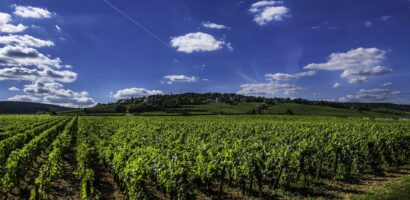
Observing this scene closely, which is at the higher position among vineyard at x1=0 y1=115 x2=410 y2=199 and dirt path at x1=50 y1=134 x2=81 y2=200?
vineyard at x1=0 y1=115 x2=410 y2=199

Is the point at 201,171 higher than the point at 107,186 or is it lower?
higher

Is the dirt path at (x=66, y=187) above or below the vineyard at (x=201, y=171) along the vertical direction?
below

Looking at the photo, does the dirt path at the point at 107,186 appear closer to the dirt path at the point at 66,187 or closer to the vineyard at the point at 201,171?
the vineyard at the point at 201,171

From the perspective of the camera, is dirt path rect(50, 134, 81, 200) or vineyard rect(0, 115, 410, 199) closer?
vineyard rect(0, 115, 410, 199)

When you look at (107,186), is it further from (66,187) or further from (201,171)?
(201,171)

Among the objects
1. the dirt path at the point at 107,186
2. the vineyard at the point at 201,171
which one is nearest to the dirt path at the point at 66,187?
the vineyard at the point at 201,171

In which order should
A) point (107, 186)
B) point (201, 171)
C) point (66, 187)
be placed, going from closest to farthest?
point (201, 171) → point (66, 187) → point (107, 186)

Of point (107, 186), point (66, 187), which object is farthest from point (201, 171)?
point (66, 187)

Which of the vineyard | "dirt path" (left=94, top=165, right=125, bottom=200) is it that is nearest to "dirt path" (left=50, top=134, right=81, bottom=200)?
the vineyard

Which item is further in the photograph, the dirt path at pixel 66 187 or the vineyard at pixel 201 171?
the dirt path at pixel 66 187

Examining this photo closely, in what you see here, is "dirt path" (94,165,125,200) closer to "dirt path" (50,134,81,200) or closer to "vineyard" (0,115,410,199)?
"vineyard" (0,115,410,199)

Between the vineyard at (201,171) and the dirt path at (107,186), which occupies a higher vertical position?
the vineyard at (201,171)

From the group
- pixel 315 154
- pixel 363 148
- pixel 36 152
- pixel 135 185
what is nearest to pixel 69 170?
pixel 36 152

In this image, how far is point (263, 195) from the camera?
1333 cm
